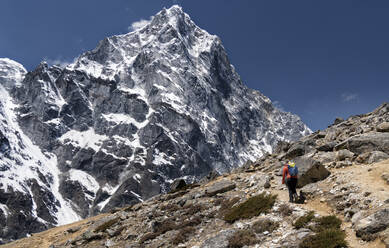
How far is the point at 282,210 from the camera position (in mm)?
18672

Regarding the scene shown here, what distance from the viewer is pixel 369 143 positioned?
24.5 m

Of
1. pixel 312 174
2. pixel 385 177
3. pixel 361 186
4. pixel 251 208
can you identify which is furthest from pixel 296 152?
pixel 361 186

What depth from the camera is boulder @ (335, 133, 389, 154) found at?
23953 mm

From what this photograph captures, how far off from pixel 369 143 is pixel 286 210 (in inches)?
403

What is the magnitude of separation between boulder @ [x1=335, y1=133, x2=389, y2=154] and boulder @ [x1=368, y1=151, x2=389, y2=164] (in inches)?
52.4

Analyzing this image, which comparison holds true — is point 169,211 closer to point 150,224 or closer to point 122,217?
point 150,224

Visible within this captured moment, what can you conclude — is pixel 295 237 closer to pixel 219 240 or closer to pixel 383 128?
pixel 219 240

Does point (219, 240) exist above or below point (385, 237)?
above

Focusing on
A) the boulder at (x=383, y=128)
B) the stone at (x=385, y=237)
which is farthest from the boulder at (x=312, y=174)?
the stone at (x=385, y=237)

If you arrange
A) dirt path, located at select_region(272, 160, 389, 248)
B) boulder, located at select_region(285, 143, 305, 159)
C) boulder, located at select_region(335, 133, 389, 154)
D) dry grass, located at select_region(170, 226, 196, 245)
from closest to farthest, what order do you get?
dirt path, located at select_region(272, 160, 389, 248) < dry grass, located at select_region(170, 226, 196, 245) < boulder, located at select_region(335, 133, 389, 154) < boulder, located at select_region(285, 143, 305, 159)

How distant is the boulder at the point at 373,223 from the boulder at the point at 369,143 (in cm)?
1100

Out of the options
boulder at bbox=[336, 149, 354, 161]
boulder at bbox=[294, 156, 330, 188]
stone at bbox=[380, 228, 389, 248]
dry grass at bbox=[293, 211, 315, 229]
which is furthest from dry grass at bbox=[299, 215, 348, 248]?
boulder at bbox=[336, 149, 354, 161]

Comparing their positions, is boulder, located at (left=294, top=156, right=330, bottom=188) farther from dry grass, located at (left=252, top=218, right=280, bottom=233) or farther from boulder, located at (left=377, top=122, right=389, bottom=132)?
boulder, located at (left=377, top=122, right=389, bottom=132)

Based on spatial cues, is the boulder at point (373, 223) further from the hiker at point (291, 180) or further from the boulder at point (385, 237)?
the hiker at point (291, 180)
